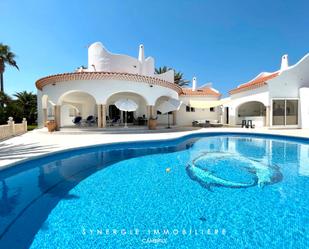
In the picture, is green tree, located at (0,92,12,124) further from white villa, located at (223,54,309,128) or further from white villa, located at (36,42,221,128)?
white villa, located at (223,54,309,128)

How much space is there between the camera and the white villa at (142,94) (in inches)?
661

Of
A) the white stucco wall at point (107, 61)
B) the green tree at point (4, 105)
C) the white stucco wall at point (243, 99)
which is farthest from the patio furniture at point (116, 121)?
the white stucco wall at point (243, 99)

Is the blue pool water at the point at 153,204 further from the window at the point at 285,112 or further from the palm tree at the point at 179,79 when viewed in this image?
the palm tree at the point at 179,79

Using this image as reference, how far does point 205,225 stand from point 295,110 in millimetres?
25360

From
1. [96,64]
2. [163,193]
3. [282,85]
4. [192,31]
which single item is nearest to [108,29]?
[96,64]

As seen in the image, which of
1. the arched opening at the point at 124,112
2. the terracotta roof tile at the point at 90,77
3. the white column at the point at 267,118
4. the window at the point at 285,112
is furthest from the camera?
the arched opening at the point at 124,112

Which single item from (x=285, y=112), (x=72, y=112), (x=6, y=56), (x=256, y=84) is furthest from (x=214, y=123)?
(x=6, y=56)

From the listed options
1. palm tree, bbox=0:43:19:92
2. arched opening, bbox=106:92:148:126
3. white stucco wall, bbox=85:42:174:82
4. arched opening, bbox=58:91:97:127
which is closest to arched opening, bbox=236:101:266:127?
arched opening, bbox=106:92:148:126

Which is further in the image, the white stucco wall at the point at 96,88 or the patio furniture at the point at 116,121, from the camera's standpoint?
the patio furniture at the point at 116,121

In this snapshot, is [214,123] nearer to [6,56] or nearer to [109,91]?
[109,91]

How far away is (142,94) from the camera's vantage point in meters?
18.2

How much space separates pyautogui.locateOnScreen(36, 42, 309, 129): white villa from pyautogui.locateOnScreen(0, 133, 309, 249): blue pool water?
10046mm

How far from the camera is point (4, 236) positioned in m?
3.38

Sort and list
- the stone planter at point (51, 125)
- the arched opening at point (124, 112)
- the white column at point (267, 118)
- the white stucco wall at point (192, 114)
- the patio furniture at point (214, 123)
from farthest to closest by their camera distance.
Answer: the white stucco wall at point (192, 114) → the patio furniture at point (214, 123) → the arched opening at point (124, 112) → the white column at point (267, 118) → the stone planter at point (51, 125)
